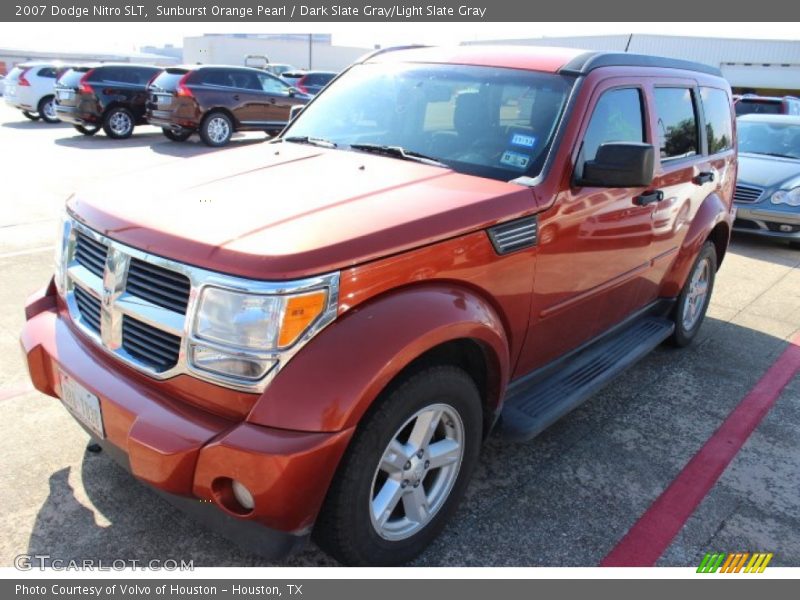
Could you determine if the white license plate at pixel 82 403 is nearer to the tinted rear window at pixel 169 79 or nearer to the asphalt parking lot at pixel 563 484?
the asphalt parking lot at pixel 563 484

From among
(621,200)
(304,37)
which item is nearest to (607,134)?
(621,200)

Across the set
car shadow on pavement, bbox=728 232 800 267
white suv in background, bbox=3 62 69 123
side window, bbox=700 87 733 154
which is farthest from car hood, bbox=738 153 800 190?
white suv in background, bbox=3 62 69 123

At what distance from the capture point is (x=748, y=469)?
3.46 meters

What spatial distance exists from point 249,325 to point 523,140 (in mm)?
1694

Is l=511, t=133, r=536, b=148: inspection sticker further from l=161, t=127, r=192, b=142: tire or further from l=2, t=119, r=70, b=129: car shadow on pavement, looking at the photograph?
l=2, t=119, r=70, b=129: car shadow on pavement

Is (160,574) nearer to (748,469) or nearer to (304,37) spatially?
(748,469)

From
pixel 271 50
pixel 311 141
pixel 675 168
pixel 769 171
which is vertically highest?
pixel 271 50

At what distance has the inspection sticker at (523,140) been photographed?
3049 mm

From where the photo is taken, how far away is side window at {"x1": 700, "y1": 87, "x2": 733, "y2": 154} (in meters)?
4.61

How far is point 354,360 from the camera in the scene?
208cm

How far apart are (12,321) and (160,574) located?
2994mm

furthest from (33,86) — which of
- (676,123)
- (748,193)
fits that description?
(676,123)

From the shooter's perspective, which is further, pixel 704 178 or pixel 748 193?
pixel 748 193
